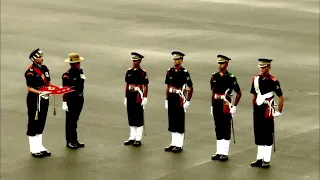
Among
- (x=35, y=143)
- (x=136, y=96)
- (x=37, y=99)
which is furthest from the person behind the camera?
(x=136, y=96)

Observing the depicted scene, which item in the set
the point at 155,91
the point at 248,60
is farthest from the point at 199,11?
the point at 155,91

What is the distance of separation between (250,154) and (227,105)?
1.28m

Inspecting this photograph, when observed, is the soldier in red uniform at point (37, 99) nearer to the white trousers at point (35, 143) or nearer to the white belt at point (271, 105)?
the white trousers at point (35, 143)

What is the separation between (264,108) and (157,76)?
28.2 feet

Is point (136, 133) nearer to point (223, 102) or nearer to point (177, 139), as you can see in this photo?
point (177, 139)

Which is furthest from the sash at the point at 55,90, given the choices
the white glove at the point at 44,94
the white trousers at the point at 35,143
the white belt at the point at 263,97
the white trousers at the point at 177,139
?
the white belt at the point at 263,97

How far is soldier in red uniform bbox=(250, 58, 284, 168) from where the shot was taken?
1778 centimetres

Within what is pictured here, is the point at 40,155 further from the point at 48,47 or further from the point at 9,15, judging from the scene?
the point at 9,15

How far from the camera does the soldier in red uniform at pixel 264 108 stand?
1778 cm

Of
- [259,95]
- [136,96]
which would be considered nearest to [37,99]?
[136,96]

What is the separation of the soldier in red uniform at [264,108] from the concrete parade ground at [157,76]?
34 centimetres

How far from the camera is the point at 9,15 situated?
33.9 m

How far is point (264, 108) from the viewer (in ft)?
58.8

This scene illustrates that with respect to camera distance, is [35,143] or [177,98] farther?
[177,98]
